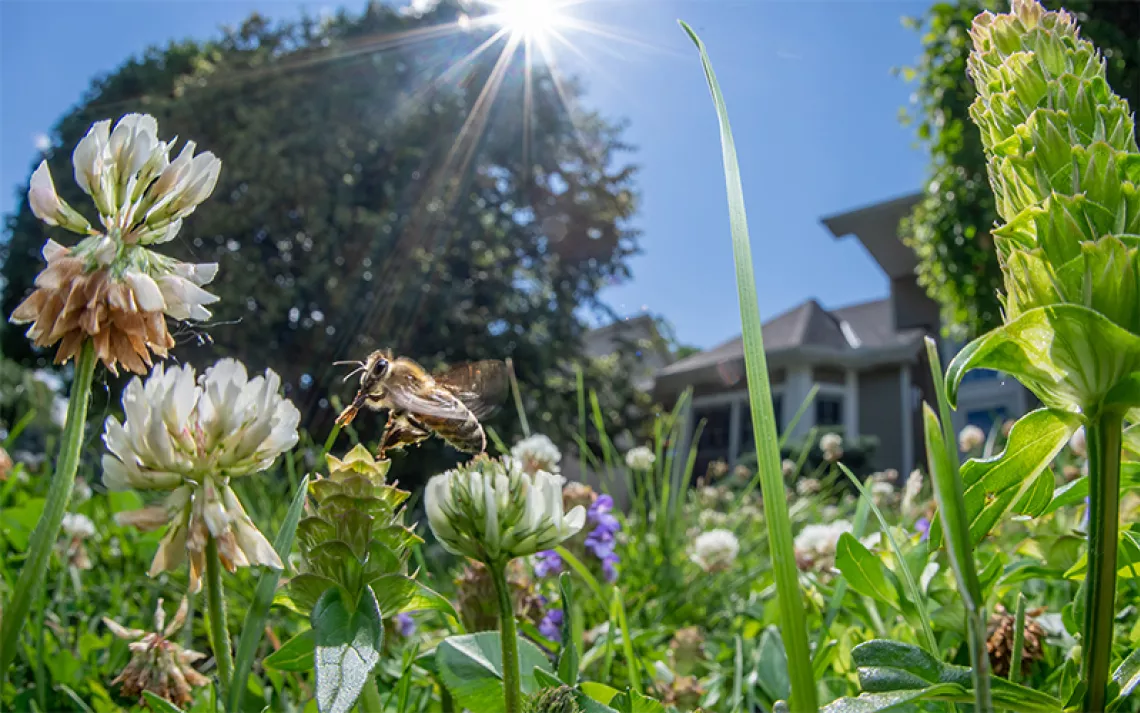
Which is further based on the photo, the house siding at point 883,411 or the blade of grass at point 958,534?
the house siding at point 883,411

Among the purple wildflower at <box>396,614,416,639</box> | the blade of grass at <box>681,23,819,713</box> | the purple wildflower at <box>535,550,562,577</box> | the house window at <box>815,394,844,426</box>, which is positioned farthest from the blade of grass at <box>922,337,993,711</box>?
the house window at <box>815,394,844,426</box>

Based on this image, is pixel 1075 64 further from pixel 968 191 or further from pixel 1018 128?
pixel 968 191

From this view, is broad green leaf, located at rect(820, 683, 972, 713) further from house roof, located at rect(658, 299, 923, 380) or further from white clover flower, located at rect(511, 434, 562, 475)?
house roof, located at rect(658, 299, 923, 380)

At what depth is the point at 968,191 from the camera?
566 cm

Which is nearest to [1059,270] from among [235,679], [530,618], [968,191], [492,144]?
[235,679]

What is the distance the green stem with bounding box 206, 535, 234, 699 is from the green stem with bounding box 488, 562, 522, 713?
0.50ft

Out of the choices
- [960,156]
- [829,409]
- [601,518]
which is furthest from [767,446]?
[829,409]

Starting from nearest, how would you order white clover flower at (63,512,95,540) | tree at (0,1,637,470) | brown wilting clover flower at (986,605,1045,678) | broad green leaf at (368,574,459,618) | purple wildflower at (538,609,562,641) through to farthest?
broad green leaf at (368,574,459,618), brown wilting clover flower at (986,605,1045,678), purple wildflower at (538,609,562,641), white clover flower at (63,512,95,540), tree at (0,1,637,470)

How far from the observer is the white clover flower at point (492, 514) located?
0.47m

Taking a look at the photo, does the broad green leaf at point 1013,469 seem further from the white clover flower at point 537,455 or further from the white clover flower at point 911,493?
the white clover flower at point 911,493

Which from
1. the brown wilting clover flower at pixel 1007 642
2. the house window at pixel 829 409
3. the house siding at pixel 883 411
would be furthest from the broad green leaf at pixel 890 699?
the house window at pixel 829 409

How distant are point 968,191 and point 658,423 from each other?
4978mm

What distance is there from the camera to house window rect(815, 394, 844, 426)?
49.2 feet

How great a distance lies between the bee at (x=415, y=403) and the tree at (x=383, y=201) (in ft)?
28.0
